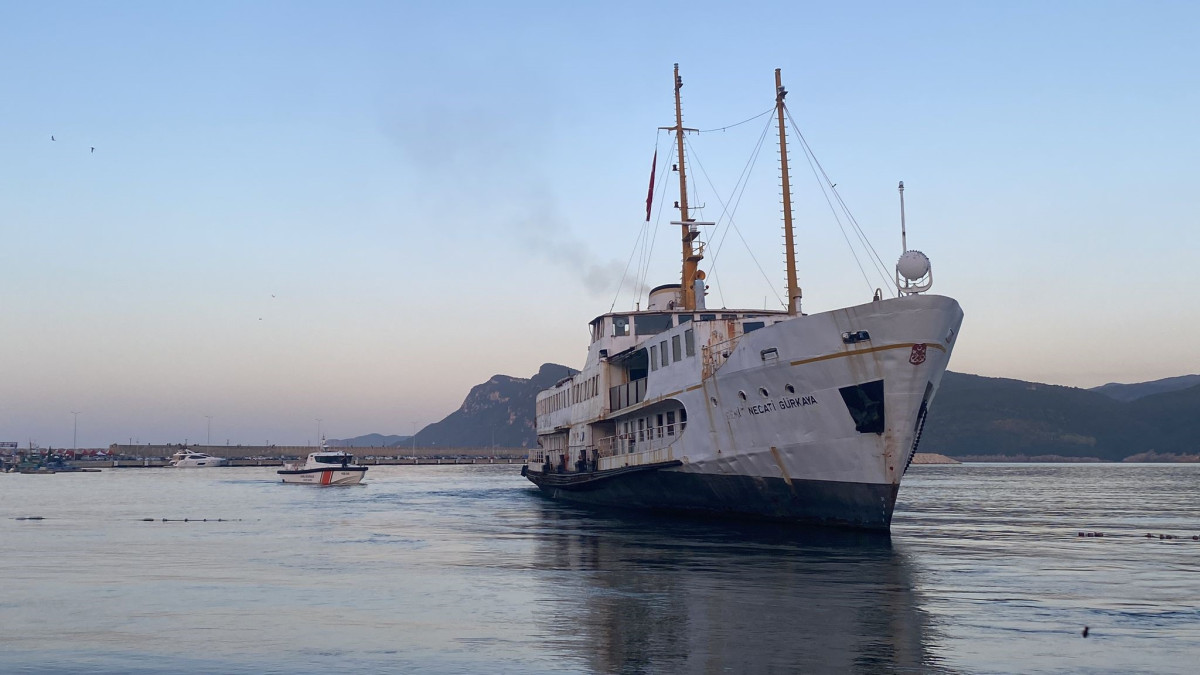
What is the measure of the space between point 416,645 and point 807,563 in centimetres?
1305

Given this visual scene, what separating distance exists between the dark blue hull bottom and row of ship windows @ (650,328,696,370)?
15.2ft

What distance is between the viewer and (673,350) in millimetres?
37875

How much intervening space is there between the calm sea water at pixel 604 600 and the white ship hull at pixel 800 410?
4.93ft

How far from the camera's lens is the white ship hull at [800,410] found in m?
28.1

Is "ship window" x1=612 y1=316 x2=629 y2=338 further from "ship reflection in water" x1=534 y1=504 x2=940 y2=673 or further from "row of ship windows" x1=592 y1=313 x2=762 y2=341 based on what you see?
"ship reflection in water" x1=534 y1=504 x2=940 y2=673

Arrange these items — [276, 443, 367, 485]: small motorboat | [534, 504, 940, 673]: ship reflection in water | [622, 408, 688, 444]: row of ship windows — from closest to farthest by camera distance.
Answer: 1. [534, 504, 940, 673]: ship reflection in water
2. [622, 408, 688, 444]: row of ship windows
3. [276, 443, 367, 485]: small motorboat

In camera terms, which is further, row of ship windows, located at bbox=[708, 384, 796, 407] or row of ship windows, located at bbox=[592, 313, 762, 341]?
row of ship windows, located at bbox=[592, 313, 762, 341]

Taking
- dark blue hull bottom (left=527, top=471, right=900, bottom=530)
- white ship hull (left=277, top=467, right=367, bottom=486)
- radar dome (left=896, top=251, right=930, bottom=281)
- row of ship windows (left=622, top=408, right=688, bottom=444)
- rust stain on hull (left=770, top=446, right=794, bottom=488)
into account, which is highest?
radar dome (left=896, top=251, right=930, bottom=281)

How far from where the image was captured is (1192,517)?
1795 inches

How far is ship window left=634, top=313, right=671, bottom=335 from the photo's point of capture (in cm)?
4638

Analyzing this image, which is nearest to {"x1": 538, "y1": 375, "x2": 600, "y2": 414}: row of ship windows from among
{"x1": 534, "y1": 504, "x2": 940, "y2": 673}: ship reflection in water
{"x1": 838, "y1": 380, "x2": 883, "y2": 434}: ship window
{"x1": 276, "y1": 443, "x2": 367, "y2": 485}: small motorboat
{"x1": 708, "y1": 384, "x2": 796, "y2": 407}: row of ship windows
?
{"x1": 708, "y1": 384, "x2": 796, "y2": 407}: row of ship windows

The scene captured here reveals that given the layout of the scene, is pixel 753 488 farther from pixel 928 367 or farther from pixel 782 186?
pixel 782 186

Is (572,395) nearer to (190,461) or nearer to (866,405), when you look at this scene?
(866,405)

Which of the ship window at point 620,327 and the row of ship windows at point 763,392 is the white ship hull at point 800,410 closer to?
the row of ship windows at point 763,392
